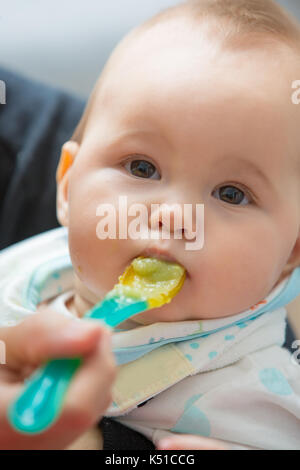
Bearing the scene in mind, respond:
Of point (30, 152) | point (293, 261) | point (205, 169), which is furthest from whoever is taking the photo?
point (30, 152)

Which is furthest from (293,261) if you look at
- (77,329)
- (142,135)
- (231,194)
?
(77,329)

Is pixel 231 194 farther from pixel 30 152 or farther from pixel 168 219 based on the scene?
pixel 30 152

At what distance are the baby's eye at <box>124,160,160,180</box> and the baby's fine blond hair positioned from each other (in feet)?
0.58

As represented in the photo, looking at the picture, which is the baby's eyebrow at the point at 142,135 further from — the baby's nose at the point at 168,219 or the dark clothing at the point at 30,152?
the dark clothing at the point at 30,152

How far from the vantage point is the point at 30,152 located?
109 centimetres

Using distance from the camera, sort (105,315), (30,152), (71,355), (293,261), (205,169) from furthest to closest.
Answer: (30,152) → (293,261) → (205,169) → (105,315) → (71,355)

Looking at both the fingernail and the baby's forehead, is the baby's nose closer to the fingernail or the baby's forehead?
the baby's forehead

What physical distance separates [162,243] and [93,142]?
192mm

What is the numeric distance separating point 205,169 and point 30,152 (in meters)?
0.49

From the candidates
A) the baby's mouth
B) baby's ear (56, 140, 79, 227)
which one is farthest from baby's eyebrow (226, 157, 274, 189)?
Answer: baby's ear (56, 140, 79, 227)

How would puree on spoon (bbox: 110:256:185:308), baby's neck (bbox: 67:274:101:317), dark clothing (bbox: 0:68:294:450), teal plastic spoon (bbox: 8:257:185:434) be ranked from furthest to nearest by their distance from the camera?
dark clothing (bbox: 0:68:294:450)
baby's neck (bbox: 67:274:101:317)
puree on spoon (bbox: 110:256:185:308)
teal plastic spoon (bbox: 8:257:185:434)

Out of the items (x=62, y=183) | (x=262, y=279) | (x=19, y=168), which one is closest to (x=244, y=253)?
(x=262, y=279)

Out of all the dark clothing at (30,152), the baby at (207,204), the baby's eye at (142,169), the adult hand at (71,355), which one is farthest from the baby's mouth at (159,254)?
the dark clothing at (30,152)

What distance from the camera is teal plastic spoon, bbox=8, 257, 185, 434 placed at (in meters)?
0.43
